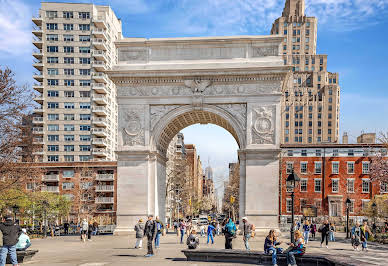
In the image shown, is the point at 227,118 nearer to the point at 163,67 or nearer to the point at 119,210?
the point at 163,67

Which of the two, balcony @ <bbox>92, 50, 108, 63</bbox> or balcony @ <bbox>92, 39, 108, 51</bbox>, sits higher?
balcony @ <bbox>92, 39, 108, 51</bbox>

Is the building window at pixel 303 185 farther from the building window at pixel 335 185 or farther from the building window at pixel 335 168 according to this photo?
the building window at pixel 335 168

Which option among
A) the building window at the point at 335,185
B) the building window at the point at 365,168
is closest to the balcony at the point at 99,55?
the building window at the point at 335,185

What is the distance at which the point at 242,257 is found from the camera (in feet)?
51.3

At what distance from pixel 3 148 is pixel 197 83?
15045 mm

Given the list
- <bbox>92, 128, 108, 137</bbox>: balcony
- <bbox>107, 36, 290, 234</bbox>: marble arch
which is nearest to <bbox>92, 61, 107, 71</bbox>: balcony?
<bbox>92, 128, 108, 137</bbox>: balcony

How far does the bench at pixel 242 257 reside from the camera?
14.5 m

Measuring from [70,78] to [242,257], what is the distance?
202 ft

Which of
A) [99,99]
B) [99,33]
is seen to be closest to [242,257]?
[99,99]

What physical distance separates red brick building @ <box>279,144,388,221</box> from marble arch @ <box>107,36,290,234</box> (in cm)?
2910

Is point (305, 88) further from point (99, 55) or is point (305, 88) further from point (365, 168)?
point (99, 55)

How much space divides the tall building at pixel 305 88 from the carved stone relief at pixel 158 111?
79321mm

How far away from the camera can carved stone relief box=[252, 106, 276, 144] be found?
3011 cm

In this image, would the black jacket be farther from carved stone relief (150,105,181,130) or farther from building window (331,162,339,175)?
building window (331,162,339,175)
